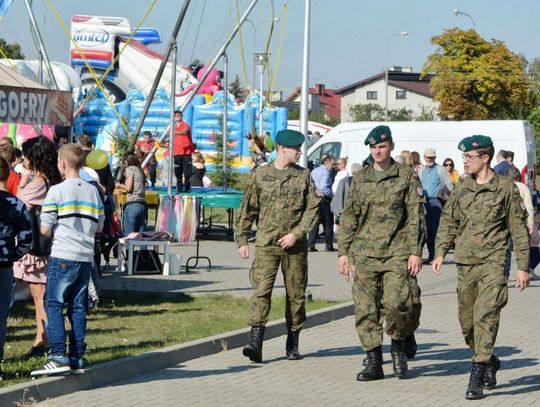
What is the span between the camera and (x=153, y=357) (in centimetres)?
988

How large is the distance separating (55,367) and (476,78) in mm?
60534

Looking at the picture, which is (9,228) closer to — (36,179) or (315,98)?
(36,179)

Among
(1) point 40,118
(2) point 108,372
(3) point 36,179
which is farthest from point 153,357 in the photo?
(1) point 40,118

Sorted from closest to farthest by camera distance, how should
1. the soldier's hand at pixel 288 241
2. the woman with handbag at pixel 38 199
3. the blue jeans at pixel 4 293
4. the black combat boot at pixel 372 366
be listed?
the blue jeans at pixel 4 293, the black combat boot at pixel 372 366, the woman with handbag at pixel 38 199, the soldier's hand at pixel 288 241

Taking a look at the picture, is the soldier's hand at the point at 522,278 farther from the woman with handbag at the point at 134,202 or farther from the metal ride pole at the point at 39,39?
the metal ride pole at the point at 39,39

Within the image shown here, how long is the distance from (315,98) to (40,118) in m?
106

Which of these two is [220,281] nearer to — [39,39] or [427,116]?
[39,39]

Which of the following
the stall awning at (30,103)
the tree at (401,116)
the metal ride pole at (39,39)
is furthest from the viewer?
the tree at (401,116)

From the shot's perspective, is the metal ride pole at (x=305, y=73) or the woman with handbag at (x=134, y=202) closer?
the woman with handbag at (x=134, y=202)

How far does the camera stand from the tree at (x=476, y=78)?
222 feet

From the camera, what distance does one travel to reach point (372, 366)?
31.1ft

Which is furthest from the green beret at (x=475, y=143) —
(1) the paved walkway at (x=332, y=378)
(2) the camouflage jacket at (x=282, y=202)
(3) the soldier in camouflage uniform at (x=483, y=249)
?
(1) the paved walkway at (x=332, y=378)

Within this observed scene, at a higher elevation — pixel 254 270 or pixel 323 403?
pixel 254 270

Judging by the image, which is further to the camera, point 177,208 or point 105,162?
point 177,208
